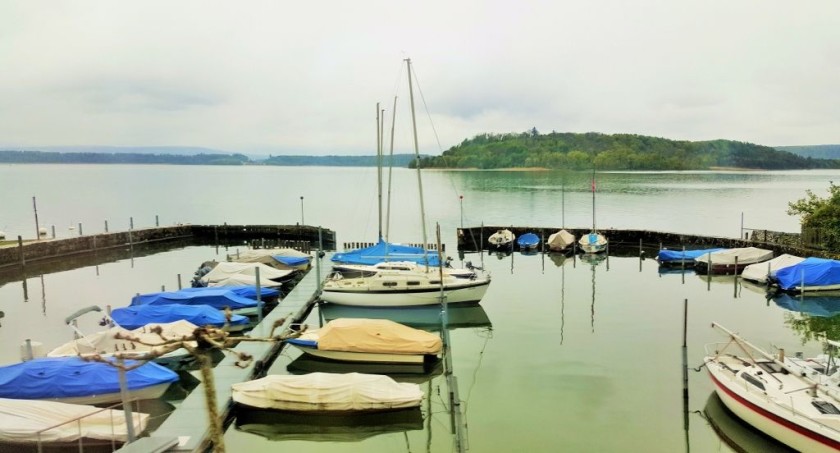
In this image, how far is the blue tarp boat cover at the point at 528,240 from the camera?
50.3 metres

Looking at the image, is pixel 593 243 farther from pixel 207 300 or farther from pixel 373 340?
pixel 207 300

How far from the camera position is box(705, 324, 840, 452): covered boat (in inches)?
552

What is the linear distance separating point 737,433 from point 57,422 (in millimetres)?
17444

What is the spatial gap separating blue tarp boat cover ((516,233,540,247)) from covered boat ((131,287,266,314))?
1077 inches

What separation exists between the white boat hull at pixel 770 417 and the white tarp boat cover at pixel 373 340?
9.34 m

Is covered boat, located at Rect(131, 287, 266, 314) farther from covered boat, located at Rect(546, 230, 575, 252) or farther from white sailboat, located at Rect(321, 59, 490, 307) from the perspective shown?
covered boat, located at Rect(546, 230, 575, 252)

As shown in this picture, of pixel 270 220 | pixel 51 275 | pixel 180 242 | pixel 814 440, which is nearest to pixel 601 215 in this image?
pixel 270 220

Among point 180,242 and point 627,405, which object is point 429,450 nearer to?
point 627,405

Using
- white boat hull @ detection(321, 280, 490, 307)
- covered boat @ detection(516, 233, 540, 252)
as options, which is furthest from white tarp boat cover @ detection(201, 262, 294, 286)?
covered boat @ detection(516, 233, 540, 252)

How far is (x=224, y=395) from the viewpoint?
1770 centimetres

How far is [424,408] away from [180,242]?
145ft

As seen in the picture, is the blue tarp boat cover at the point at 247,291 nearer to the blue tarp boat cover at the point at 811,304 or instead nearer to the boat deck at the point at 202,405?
the boat deck at the point at 202,405

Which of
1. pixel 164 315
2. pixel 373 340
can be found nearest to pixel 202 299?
pixel 164 315

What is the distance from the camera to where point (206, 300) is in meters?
28.4
